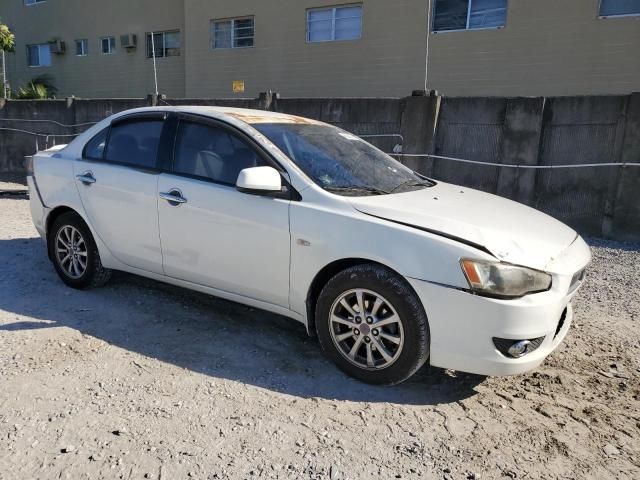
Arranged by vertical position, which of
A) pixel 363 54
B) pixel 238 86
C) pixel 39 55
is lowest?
pixel 238 86

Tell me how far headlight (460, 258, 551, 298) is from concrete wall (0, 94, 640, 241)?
485cm

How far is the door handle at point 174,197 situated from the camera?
403 cm

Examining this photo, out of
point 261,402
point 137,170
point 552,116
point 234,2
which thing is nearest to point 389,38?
point 234,2

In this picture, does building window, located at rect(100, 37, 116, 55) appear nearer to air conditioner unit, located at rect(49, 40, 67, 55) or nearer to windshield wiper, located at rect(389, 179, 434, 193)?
air conditioner unit, located at rect(49, 40, 67, 55)

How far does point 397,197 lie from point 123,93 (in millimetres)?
18492

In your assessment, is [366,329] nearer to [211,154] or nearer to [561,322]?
[561,322]

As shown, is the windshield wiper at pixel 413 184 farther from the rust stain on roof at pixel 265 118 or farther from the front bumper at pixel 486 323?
the front bumper at pixel 486 323

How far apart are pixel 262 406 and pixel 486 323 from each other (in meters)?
1.34

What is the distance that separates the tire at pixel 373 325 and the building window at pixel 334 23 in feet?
38.3

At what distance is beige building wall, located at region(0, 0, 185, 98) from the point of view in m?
18.3

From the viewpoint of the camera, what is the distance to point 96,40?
20.5m

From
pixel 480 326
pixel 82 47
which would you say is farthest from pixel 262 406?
pixel 82 47

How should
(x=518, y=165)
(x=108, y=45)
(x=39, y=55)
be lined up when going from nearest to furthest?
1. (x=518, y=165)
2. (x=108, y=45)
3. (x=39, y=55)

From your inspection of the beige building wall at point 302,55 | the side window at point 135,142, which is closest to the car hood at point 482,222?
the side window at point 135,142
